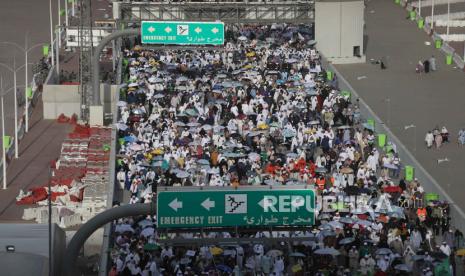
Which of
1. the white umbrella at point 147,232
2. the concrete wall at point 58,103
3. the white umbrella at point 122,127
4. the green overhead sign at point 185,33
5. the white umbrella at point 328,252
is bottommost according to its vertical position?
the white umbrella at point 328,252

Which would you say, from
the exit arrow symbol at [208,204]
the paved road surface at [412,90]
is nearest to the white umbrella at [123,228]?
the paved road surface at [412,90]

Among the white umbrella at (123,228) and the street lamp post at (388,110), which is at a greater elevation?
the street lamp post at (388,110)

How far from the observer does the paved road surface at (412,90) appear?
6538 cm

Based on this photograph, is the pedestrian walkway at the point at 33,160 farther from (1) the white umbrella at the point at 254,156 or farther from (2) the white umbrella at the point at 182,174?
(1) the white umbrella at the point at 254,156

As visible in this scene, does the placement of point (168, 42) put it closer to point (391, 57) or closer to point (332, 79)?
point (332, 79)

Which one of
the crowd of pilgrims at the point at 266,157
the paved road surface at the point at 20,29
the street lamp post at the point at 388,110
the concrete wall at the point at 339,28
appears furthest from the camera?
the paved road surface at the point at 20,29

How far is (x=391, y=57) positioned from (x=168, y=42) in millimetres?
17668

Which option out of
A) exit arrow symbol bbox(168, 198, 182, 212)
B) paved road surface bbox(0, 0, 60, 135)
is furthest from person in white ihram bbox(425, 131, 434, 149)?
exit arrow symbol bbox(168, 198, 182, 212)

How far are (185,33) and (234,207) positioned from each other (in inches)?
1299

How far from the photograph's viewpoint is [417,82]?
8138 cm

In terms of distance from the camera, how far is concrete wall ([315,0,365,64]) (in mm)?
85250

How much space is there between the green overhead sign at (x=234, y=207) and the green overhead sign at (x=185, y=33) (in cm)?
3241

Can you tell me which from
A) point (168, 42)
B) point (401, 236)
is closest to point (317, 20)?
point (168, 42)

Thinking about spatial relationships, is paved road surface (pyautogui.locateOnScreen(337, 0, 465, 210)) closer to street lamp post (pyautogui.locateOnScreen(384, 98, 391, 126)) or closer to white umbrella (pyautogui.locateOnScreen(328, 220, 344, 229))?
street lamp post (pyautogui.locateOnScreen(384, 98, 391, 126))
